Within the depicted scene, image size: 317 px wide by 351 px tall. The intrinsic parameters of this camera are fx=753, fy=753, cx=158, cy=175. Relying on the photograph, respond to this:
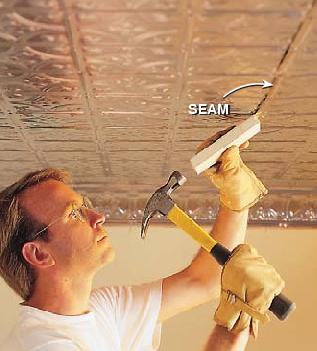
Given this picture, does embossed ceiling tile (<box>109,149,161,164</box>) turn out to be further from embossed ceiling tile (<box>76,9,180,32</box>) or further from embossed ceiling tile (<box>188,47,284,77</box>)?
embossed ceiling tile (<box>76,9,180,32</box>)

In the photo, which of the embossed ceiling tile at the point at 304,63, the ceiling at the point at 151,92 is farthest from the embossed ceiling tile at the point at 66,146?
→ the embossed ceiling tile at the point at 304,63

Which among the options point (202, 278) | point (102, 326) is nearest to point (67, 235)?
point (102, 326)

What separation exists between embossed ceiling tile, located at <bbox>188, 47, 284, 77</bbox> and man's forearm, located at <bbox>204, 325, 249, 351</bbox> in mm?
565

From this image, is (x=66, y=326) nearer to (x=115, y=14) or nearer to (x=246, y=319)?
(x=246, y=319)

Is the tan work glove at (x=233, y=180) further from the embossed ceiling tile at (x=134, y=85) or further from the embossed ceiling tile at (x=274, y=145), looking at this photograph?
the embossed ceiling tile at (x=274, y=145)

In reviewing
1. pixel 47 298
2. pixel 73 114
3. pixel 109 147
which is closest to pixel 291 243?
pixel 109 147

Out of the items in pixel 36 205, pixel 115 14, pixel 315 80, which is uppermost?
pixel 115 14

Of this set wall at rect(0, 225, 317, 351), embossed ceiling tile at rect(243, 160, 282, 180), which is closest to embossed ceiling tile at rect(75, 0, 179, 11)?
embossed ceiling tile at rect(243, 160, 282, 180)

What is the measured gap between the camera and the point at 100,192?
273 cm

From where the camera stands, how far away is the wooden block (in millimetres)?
1617

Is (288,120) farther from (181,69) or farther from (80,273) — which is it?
(80,273)


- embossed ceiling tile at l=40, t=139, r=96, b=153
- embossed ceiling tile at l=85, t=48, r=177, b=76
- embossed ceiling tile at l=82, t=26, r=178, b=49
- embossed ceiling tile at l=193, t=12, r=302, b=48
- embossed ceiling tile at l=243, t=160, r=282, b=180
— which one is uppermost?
embossed ceiling tile at l=193, t=12, r=302, b=48

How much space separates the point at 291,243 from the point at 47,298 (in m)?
1.37

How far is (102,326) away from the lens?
1752 millimetres
